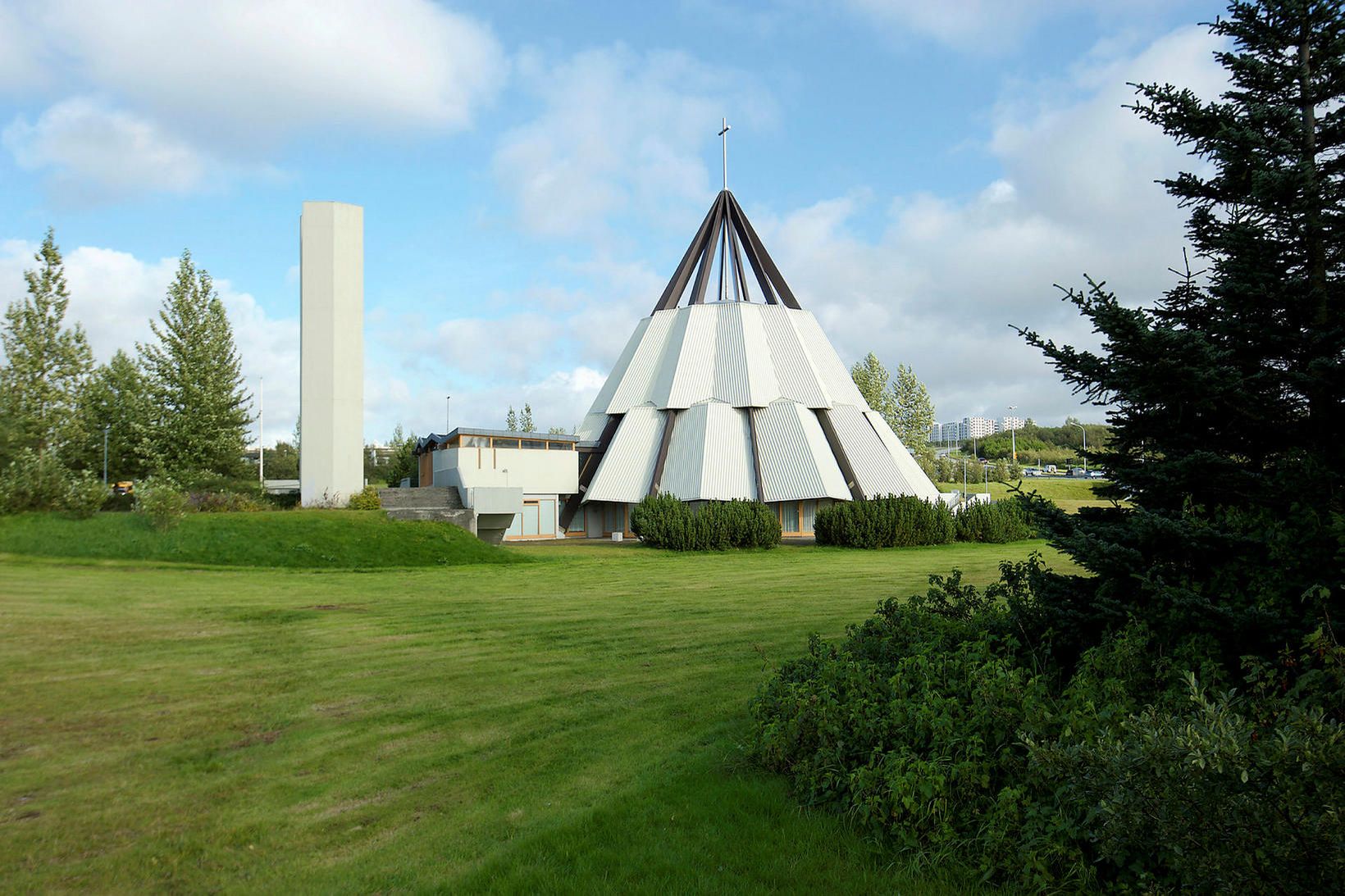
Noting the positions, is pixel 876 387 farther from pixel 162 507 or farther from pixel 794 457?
pixel 162 507

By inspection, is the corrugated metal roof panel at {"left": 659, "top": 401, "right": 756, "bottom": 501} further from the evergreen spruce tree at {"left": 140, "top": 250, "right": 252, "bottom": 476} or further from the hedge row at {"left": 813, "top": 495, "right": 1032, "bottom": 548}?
the evergreen spruce tree at {"left": 140, "top": 250, "right": 252, "bottom": 476}

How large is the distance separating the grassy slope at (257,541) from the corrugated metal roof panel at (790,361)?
1592 cm

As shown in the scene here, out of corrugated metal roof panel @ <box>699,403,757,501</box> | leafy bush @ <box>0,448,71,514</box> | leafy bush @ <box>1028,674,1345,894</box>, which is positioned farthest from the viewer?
corrugated metal roof panel @ <box>699,403,757,501</box>

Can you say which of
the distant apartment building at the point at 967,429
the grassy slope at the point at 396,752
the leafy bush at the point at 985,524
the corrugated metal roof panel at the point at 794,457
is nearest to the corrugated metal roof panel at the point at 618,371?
the corrugated metal roof panel at the point at 794,457

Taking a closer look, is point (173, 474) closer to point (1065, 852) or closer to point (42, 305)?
point (42, 305)

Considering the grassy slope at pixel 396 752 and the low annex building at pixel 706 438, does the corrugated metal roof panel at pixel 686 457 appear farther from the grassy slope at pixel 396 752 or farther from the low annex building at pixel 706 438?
the grassy slope at pixel 396 752

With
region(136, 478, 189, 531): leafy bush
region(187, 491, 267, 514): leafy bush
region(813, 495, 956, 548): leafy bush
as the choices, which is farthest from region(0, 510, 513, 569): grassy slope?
region(813, 495, 956, 548): leafy bush

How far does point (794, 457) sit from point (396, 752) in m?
24.8

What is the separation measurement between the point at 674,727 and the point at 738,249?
34044 mm

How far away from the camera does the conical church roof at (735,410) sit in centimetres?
2894

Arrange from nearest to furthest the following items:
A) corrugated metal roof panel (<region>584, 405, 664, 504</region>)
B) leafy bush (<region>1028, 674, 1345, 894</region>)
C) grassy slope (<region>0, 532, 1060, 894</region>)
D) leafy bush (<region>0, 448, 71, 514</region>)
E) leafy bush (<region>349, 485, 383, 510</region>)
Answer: leafy bush (<region>1028, 674, 1345, 894</region>)
grassy slope (<region>0, 532, 1060, 894</region>)
leafy bush (<region>0, 448, 71, 514</region>)
leafy bush (<region>349, 485, 383, 510</region>)
corrugated metal roof panel (<region>584, 405, 664, 504</region>)

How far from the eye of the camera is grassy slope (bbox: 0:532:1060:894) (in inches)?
146

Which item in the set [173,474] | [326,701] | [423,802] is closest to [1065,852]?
[423,802]

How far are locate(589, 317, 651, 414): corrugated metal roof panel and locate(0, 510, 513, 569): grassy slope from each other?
16.2 meters
